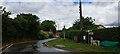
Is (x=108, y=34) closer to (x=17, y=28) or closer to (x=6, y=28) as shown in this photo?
(x=6, y=28)

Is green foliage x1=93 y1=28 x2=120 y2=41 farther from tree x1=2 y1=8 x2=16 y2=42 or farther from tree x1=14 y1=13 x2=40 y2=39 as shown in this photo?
tree x1=14 y1=13 x2=40 y2=39

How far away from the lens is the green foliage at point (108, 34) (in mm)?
24534

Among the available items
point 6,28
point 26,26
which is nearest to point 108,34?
point 6,28

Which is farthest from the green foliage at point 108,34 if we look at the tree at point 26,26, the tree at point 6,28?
the tree at point 26,26

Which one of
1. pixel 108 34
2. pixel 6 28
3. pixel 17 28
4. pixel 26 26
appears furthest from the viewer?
pixel 26 26

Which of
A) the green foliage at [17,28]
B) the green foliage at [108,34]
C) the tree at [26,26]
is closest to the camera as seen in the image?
the green foliage at [108,34]

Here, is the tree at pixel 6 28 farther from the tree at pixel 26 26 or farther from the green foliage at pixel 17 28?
the tree at pixel 26 26

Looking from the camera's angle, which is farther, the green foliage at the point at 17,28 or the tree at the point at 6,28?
the green foliage at the point at 17,28

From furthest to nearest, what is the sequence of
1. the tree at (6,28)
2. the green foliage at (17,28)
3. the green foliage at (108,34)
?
the green foliage at (17,28), the tree at (6,28), the green foliage at (108,34)

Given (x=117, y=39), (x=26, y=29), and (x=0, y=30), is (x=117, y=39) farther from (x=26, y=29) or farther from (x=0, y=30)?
(x=26, y=29)

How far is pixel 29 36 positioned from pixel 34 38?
5.77m

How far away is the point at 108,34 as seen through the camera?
27.0 meters

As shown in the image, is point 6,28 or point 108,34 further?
point 6,28

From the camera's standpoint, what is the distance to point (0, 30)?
37.8 meters
